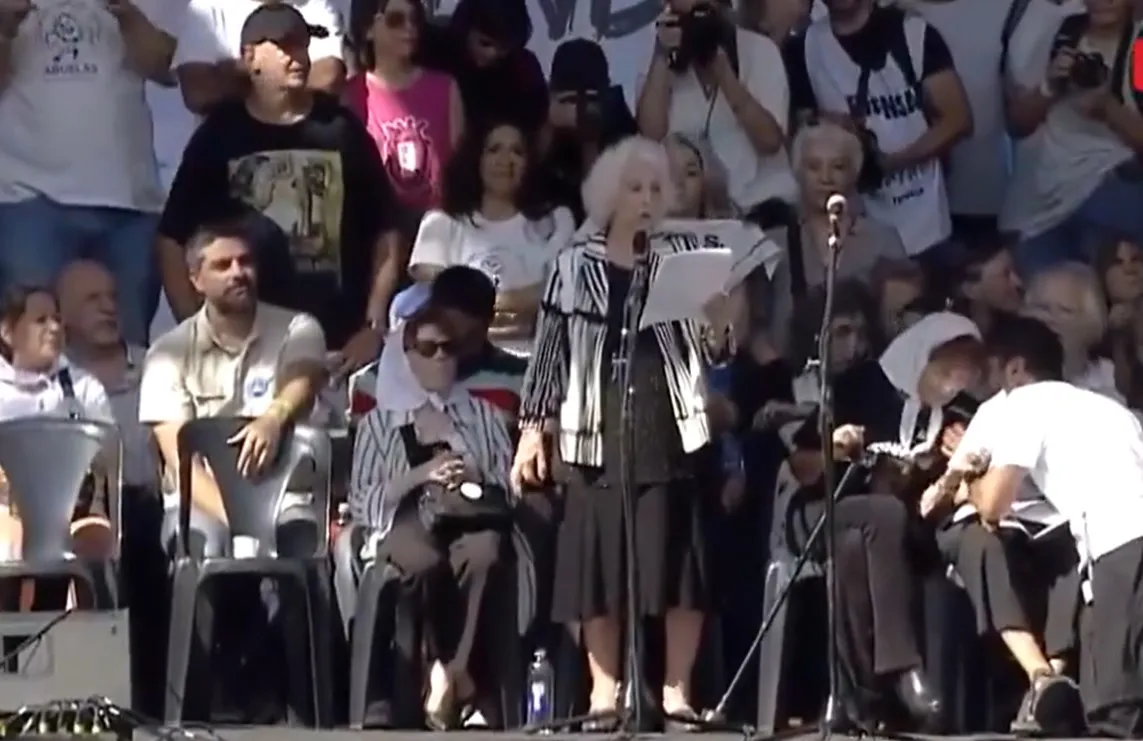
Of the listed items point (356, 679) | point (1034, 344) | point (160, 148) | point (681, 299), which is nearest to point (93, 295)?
point (160, 148)

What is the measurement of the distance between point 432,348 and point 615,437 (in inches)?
27.7

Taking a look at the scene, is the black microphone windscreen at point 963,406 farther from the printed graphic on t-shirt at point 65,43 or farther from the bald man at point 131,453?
the printed graphic on t-shirt at point 65,43

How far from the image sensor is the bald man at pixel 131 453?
358 inches

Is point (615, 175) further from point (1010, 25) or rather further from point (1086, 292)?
point (1010, 25)

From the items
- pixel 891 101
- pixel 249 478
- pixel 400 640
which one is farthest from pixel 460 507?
pixel 891 101

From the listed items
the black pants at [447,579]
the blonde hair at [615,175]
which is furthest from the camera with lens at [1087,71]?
the black pants at [447,579]

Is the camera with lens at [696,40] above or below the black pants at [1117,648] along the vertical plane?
above

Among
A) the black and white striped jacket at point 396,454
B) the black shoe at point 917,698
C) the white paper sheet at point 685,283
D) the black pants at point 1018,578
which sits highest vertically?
the white paper sheet at point 685,283

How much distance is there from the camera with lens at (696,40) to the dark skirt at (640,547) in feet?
5.48

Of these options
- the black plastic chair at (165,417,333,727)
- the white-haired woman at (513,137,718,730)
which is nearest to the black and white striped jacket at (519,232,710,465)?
the white-haired woman at (513,137,718,730)

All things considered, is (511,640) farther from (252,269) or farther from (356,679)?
(252,269)

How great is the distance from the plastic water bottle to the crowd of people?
0.08 m

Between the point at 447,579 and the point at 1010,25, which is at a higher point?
the point at 1010,25

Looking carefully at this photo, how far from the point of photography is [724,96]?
31.2 ft
